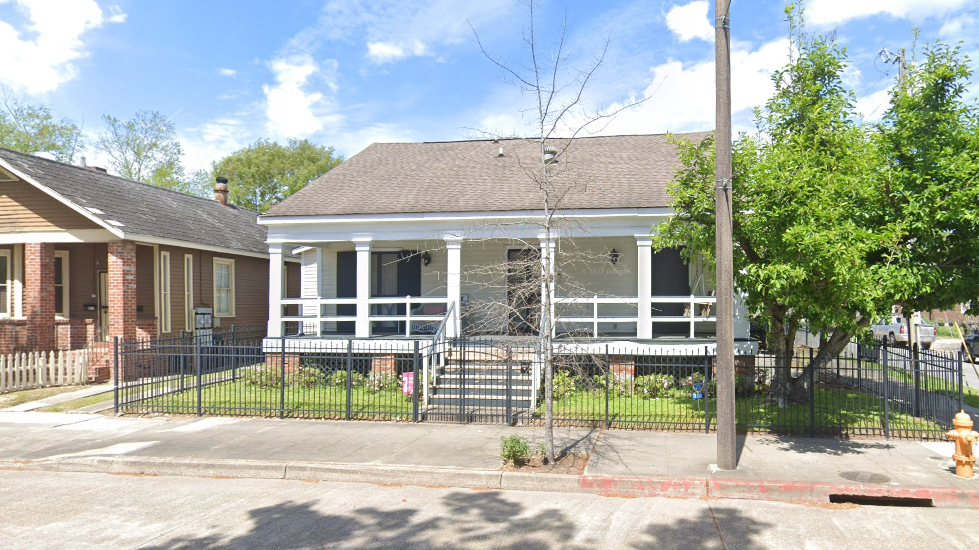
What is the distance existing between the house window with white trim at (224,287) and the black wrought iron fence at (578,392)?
261 inches

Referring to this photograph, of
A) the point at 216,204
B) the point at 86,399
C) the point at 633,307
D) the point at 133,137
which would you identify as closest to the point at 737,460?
the point at 633,307

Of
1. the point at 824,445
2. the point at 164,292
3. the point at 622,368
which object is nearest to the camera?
the point at 824,445

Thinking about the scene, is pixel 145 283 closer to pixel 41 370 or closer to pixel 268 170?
pixel 41 370

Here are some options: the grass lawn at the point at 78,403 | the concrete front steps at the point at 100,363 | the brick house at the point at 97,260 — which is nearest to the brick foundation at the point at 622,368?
the grass lawn at the point at 78,403

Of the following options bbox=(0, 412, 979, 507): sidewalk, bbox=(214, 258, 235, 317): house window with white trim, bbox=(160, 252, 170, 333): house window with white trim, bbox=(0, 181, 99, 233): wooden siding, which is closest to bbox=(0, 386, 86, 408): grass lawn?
bbox=(0, 412, 979, 507): sidewalk

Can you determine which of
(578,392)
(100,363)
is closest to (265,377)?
(100,363)

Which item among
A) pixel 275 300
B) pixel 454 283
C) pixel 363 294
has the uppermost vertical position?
pixel 454 283

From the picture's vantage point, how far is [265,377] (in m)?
13.8

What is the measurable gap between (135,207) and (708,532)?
17.8 metres

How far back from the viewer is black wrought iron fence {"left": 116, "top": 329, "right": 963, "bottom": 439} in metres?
10.2

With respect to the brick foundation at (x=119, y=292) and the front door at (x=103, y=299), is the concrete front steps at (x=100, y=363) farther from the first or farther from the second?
the front door at (x=103, y=299)

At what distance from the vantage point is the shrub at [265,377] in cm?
1315

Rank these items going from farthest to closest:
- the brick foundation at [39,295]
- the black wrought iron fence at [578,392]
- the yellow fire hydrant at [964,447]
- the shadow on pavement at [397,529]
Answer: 1. the brick foundation at [39,295]
2. the black wrought iron fence at [578,392]
3. the yellow fire hydrant at [964,447]
4. the shadow on pavement at [397,529]

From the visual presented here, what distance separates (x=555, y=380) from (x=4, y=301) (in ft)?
50.7
